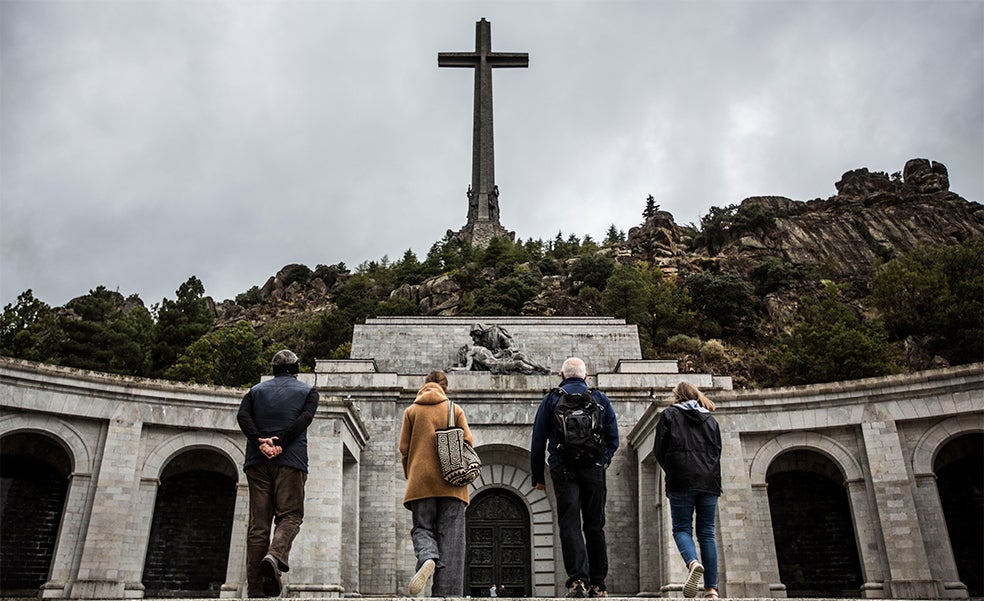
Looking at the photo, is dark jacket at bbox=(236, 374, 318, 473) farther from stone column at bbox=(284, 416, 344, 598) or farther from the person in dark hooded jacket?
stone column at bbox=(284, 416, 344, 598)

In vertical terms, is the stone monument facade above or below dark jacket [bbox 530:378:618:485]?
above

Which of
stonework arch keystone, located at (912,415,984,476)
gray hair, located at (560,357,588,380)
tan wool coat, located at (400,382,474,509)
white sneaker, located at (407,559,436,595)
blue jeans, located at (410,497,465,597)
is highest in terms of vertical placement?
stonework arch keystone, located at (912,415,984,476)

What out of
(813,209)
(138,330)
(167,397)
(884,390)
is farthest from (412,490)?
(813,209)

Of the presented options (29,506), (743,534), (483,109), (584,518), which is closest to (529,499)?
(743,534)

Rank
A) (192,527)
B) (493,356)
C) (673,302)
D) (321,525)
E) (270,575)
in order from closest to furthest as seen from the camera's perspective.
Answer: (270,575) < (321,525) < (192,527) < (493,356) < (673,302)

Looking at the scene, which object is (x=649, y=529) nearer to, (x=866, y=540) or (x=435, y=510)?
(x=866, y=540)

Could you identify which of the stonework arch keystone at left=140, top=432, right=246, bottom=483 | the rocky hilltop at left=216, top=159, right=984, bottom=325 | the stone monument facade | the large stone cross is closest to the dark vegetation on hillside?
the rocky hilltop at left=216, top=159, right=984, bottom=325

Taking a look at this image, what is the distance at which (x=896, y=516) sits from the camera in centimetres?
1958

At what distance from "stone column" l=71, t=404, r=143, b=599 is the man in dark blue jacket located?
13168 millimetres

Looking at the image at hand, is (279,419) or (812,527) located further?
(812,527)

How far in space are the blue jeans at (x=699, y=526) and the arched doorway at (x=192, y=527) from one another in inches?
642

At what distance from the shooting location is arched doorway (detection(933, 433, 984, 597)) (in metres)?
20.2

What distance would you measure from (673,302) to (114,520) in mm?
40598

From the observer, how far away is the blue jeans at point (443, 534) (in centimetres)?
805
